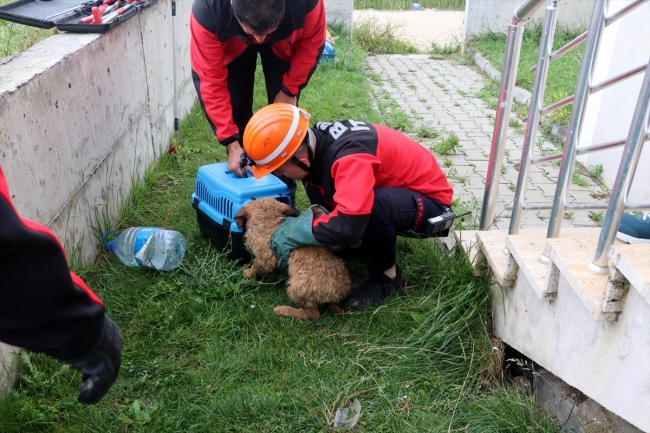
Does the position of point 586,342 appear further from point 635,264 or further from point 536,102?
point 536,102

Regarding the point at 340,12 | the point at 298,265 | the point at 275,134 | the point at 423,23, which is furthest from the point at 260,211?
the point at 423,23

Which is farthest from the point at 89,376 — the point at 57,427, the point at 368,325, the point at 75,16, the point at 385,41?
the point at 385,41

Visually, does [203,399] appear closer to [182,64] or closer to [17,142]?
[17,142]

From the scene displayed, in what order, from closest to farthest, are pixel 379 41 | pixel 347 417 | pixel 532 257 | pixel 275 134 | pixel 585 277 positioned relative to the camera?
pixel 585 277 → pixel 532 257 → pixel 347 417 → pixel 275 134 → pixel 379 41

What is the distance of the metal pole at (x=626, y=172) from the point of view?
1.79m

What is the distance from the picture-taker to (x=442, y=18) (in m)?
14.9

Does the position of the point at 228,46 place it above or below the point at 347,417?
above

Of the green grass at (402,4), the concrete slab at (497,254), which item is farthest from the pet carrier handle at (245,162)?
the green grass at (402,4)

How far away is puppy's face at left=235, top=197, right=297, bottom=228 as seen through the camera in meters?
3.43

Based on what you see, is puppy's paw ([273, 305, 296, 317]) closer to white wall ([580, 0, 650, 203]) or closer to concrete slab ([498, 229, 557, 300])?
concrete slab ([498, 229, 557, 300])

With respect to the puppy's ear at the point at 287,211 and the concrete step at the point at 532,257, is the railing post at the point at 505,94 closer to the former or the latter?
the concrete step at the point at 532,257

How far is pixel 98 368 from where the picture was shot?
1.48 m

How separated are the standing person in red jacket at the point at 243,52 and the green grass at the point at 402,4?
492 inches

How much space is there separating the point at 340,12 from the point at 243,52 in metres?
8.14
